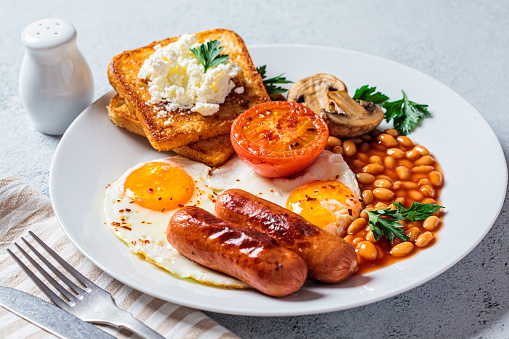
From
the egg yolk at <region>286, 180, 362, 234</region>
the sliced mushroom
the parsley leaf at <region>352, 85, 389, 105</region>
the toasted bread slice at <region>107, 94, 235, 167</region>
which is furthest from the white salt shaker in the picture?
the parsley leaf at <region>352, 85, 389, 105</region>

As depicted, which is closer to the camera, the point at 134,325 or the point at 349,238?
the point at 134,325

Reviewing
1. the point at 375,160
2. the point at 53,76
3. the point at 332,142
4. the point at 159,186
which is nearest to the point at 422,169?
the point at 375,160

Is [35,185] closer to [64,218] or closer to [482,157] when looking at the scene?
[64,218]

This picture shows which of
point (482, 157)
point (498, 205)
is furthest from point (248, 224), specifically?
point (482, 157)

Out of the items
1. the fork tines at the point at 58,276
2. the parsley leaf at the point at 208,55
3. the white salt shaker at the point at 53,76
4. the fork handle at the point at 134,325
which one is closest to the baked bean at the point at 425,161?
the parsley leaf at the point at 208,55

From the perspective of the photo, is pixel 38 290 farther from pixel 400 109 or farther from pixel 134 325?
pixel 400 109

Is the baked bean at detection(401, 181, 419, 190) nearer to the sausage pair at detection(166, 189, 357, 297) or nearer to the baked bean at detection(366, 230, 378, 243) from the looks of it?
the baked bean at detection(366, 230, 378, 243)

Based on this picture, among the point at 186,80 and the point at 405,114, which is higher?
the point at 186,80

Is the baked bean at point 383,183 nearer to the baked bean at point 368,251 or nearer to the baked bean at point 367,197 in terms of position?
the baked bean at point 367,197
